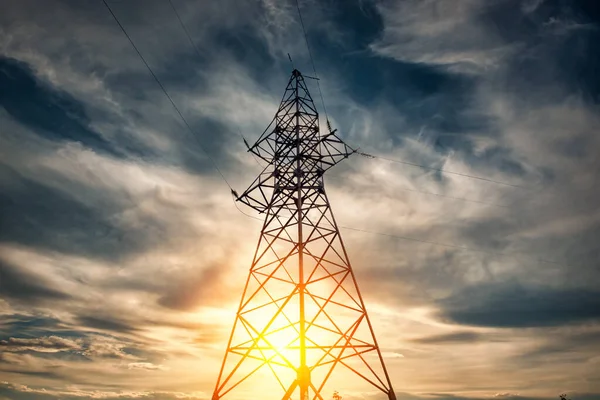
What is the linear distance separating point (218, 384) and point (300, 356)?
12.5 ft

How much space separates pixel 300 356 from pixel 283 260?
4.35m

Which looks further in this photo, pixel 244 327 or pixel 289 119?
pixel 289 119

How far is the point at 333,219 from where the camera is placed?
53.4 ft

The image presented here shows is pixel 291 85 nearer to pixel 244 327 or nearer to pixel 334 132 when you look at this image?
pixel 334 132

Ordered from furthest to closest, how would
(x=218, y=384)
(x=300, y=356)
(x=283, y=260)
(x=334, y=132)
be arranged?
(x=334, y=132) → (x=283, y=260) → (x=218, y=384) → (x=300, y=356)

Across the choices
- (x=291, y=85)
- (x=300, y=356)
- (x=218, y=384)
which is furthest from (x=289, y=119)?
(x=218, y=384)

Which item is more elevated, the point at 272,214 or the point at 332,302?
the point at 272,214

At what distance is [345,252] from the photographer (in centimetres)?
1522

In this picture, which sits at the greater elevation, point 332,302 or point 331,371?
point 332,302

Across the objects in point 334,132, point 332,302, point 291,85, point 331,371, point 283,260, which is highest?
point 291,85

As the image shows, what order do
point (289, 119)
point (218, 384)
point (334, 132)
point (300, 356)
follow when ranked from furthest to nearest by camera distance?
point (289, 119) < point (334, 132) < point (218, 384) < point (300, 356)

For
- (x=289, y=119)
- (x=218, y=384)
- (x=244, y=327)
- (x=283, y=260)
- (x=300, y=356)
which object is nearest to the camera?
(x=300, y=356)

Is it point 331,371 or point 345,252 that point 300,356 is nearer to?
point 331,371

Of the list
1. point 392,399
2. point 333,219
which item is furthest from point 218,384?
point 333,219
